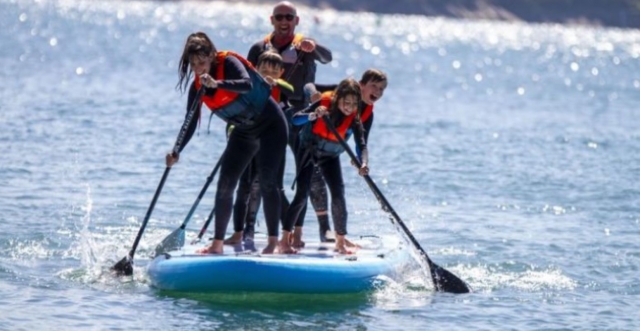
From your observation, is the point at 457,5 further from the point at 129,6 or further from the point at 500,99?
the point at 500,99

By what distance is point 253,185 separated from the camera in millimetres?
13336

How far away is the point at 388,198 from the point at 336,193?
19.9 feet

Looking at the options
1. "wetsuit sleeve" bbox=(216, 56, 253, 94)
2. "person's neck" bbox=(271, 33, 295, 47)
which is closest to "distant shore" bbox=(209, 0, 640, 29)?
"person's neck" bbox=(271, 33, 295, 47)

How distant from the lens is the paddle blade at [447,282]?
1329cm

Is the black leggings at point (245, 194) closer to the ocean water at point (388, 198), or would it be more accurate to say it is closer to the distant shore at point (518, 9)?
the ocean water at point (388, 198)

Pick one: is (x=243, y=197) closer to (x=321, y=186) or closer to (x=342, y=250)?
(x=321, y=186)

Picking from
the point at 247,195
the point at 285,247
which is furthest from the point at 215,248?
the point at 247,195

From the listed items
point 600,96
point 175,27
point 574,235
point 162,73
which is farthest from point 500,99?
point 175,27

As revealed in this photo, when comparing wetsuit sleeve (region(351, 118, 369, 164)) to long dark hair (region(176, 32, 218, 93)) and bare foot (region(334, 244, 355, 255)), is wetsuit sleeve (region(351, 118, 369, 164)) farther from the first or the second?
long dark hair (region(176, 32, 218, 93))

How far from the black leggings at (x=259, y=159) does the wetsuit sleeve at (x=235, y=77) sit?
1.57ft

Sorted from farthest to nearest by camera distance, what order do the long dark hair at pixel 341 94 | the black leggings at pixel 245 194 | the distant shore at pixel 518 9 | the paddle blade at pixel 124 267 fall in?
the distant shore at pixel 518 9 → the black leggings at pixel 245 194 → the paddle blade at pixel 124 267 → the long dark hair at pixel 341 94

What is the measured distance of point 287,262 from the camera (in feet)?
40.1

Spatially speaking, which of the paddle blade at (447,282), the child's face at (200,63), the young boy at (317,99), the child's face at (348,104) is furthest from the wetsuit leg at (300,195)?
the child's face at (200,63)

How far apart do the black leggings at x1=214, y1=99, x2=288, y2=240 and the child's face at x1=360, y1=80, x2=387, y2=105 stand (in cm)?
78
